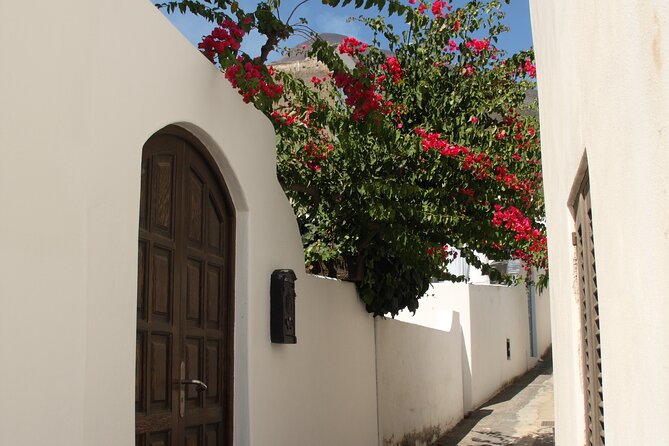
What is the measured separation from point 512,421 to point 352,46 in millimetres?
6420

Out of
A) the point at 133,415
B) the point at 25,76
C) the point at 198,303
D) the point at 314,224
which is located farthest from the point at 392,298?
the point at 25,76

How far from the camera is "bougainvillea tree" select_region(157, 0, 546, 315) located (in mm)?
7766

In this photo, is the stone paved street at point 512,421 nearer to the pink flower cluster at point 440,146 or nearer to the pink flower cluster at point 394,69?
the pink flower cluster at point 440,146

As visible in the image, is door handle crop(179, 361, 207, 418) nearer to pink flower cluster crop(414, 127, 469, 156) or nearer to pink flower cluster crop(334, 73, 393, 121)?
pink flower cluster crop(334, 73, 393, 121)

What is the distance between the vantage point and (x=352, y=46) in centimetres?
879

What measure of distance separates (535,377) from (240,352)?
13526 millimetres

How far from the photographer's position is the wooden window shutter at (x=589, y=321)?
404cm

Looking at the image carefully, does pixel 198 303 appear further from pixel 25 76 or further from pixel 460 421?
pixel 460 421

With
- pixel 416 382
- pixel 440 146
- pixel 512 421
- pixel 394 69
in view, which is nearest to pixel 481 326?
pixel 512 421

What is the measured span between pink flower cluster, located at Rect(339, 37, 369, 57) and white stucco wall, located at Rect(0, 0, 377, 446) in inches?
112

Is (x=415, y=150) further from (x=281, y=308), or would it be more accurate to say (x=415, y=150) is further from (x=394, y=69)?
(x=281, y=308)

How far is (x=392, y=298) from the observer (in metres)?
9.82

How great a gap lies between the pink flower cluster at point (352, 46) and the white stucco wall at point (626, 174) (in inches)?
172

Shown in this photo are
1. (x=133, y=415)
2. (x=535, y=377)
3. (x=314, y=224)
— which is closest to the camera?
(x=133, y=415)
